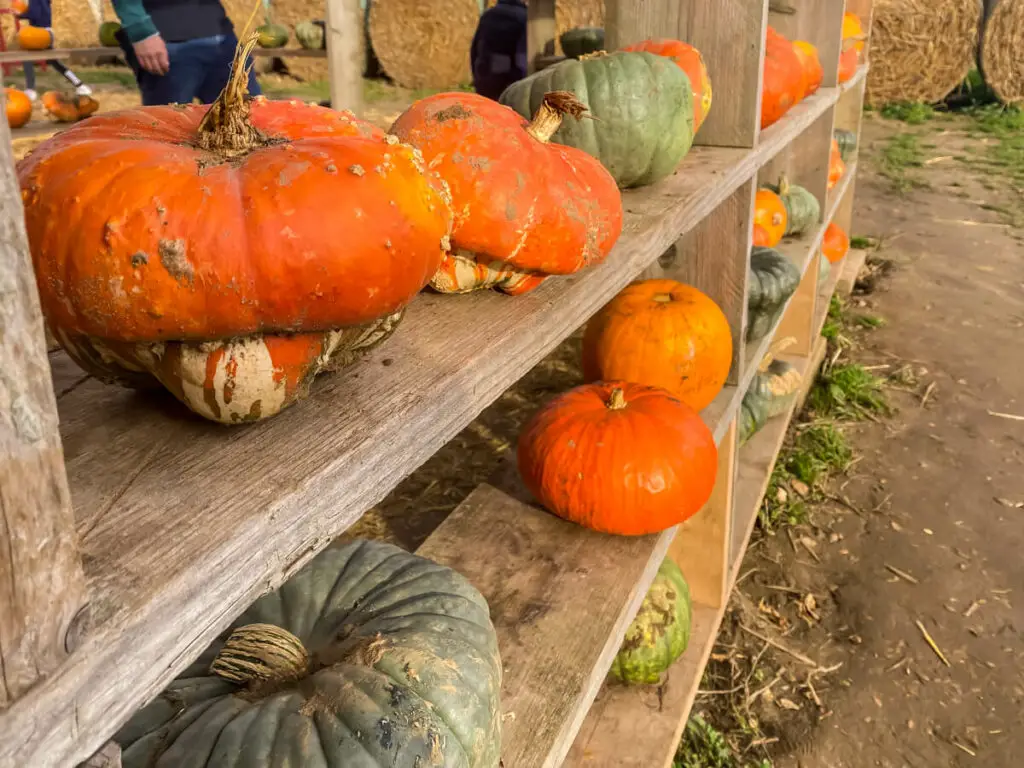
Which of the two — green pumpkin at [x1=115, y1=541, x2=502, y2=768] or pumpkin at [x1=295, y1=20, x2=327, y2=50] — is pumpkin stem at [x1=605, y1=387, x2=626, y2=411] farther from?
pumpkin at [x1=295, y1=20, x2=327, y2=50]

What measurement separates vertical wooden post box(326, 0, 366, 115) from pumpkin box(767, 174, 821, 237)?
1761mm

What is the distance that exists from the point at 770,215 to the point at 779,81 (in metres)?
0.94

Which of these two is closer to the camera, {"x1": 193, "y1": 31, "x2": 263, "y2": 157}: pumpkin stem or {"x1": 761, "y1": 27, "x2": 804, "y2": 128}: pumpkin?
{"x1": 193, "y1": 31, "x2": 263, "y2": 157}: pumpkin stem

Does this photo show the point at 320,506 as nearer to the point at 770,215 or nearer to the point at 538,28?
the point at 770,215

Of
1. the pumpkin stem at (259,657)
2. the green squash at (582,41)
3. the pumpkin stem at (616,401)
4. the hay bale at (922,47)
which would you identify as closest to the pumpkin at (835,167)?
the green squash at (582,41)

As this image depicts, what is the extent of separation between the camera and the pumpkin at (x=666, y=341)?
202cm

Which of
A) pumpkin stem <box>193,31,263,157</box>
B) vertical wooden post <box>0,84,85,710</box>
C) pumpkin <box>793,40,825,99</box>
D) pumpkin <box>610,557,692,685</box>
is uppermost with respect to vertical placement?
pumpkin stem <box>193,31,263,157</box>

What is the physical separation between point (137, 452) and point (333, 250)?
21 centimetres

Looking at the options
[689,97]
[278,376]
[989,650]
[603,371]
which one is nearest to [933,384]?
[989,650]

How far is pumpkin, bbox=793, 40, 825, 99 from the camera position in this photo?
2639 mm

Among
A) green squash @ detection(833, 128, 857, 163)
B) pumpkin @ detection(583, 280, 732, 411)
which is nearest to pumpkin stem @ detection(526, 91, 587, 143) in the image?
pumpkin @ detection(583, 280, 732, 411)

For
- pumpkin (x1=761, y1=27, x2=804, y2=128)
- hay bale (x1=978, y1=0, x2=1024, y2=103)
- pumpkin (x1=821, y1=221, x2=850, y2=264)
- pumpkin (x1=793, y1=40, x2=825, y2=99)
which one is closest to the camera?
pumpkin (x1=761, y1=27, x2=804, y2=128)

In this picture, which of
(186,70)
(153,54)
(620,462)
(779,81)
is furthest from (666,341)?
(186,70)

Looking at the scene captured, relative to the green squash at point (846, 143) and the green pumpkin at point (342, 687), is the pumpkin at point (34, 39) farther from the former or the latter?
the green pumpkin at point (342, 687)
